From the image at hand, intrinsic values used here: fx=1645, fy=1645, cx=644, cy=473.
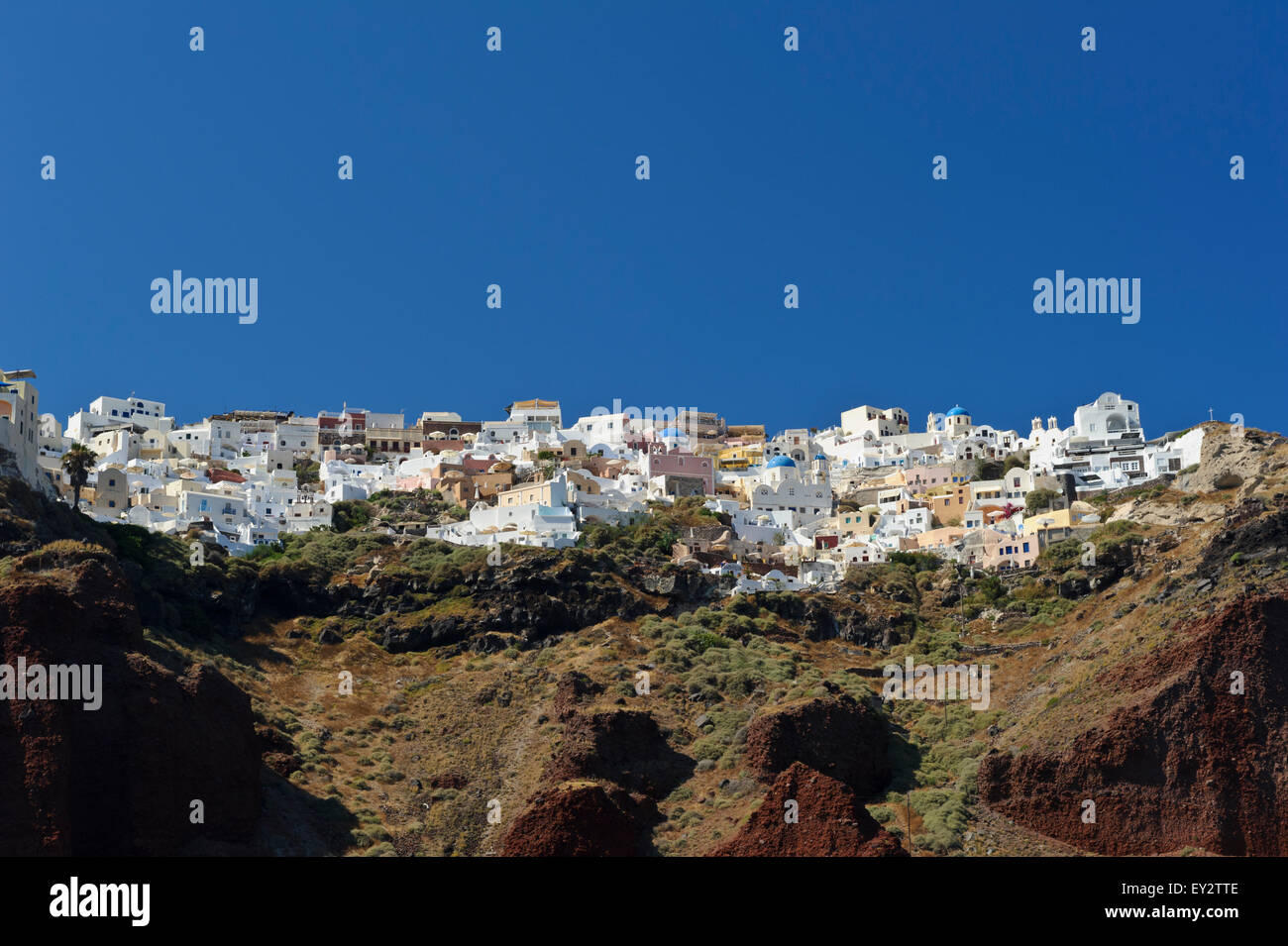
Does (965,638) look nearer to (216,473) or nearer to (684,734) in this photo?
(684,734)

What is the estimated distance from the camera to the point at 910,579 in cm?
8138

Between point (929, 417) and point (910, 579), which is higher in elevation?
point (929, 417)

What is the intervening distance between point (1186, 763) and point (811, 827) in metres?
12.7

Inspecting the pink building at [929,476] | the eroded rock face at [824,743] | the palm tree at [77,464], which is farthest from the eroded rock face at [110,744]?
the pink building at [929,476]

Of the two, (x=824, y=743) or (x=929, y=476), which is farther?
(x=929, y=476)

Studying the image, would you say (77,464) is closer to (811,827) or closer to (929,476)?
(811,827)

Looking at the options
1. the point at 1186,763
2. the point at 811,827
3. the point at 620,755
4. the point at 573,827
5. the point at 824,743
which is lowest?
the point at 811,827

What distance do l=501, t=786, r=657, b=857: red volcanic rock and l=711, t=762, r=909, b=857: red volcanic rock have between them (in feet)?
10.9

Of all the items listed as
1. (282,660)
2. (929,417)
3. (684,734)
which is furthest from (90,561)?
(929,417)

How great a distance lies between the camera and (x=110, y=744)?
50.6 m

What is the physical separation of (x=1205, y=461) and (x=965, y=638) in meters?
28.7

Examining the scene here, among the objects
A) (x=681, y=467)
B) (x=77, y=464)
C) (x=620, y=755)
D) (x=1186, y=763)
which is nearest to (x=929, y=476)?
(x=681, y=467)

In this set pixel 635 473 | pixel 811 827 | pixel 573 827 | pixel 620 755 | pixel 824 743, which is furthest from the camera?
pixel 635 473

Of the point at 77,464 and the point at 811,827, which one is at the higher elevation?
the point at 77,464
